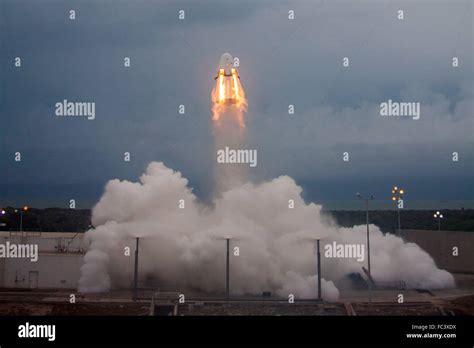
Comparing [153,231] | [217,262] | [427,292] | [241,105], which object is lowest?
[427,292]

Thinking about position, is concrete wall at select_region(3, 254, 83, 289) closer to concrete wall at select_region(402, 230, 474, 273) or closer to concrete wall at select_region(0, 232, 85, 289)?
concrete wall at select_region(0, 232, 85, 289)

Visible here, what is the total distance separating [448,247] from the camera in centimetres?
2611

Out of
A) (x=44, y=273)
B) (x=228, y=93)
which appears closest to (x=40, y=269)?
(x=44, y=273)

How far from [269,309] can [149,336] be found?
601 cm

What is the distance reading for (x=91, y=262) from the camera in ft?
70.4

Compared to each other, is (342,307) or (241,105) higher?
(241,105)

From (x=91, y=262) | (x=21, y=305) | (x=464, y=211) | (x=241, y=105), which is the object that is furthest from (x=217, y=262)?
(x=464, y=211)

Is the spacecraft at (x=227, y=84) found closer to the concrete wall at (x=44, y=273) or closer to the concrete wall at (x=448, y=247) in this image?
the concrete wall at (x=44, y=273)

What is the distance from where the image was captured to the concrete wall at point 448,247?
25594 millimetres

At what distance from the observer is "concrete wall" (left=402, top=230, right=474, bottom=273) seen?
25594 mm

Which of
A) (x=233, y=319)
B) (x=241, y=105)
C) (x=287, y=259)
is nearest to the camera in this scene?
(x=233, y=319)

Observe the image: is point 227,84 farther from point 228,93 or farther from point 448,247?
point 448,247

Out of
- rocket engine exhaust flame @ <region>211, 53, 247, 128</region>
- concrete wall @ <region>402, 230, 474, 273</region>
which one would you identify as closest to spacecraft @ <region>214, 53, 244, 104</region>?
rocket engine exhaust flame @ <region>211, 53, 247, 128</region>

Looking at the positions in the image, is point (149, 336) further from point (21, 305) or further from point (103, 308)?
point (21, 305)
